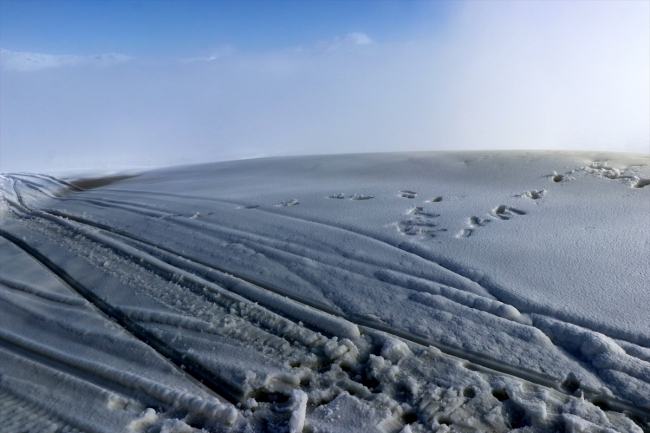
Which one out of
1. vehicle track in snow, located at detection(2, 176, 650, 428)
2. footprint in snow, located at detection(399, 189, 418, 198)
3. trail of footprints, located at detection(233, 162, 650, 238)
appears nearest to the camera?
vehicle track in snow, located at detection(2, 176, 650, 428)

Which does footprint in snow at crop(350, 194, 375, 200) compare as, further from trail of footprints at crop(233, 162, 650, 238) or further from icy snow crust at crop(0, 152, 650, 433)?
icy snow crust at crop(0, 152, 650, 433)

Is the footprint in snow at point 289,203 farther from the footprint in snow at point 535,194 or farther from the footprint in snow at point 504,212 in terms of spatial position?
the footprint in snow at point 535,194

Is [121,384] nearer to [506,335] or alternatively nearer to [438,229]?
[506,335]

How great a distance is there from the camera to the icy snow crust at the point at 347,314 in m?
1.92

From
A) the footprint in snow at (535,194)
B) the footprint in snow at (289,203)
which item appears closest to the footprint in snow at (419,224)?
the footprint in snow at (535,194)

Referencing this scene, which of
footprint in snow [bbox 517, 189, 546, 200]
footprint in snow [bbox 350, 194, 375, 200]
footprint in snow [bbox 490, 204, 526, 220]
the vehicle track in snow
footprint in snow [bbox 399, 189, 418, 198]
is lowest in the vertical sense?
the vehicle track in snow

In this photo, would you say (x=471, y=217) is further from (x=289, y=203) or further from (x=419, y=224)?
(x=289, y=203)

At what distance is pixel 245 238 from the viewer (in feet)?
13.7

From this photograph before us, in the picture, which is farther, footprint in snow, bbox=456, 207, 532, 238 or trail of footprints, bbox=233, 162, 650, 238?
trail of footprints, bbox=233, 162, 650, 238

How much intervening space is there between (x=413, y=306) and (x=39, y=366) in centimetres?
212

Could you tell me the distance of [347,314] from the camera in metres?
2.70

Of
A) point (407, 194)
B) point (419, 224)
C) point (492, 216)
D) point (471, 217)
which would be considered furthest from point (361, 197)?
point (492, 216)

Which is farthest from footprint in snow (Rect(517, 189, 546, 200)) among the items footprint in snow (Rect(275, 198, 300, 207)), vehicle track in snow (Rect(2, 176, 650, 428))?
vehicle track in snow (Rect(2, 176, 650, 428))

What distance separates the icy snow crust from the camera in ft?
6.29
